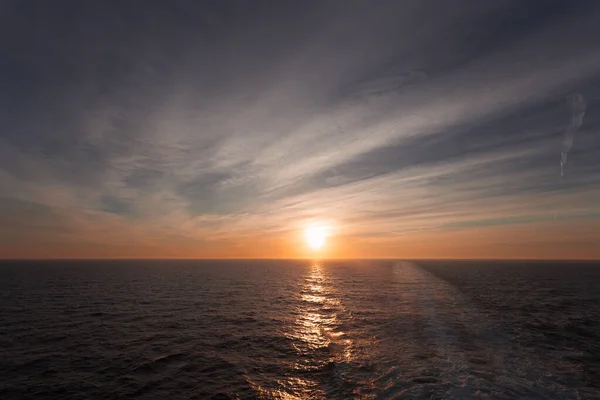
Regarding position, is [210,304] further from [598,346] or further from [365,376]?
Result: [598,346]

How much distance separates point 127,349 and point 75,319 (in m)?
19.3

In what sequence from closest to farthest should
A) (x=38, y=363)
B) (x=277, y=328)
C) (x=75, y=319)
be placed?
(x=38, y=363) < (x=277, y=328) < (x=75, y=319)

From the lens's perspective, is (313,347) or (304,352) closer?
(304,352)

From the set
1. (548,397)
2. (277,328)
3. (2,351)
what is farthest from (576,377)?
(2,351)

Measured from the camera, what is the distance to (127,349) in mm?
28828

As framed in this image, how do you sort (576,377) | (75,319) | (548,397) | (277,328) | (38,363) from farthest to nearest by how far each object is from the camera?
1. (75,319)
2. (277,328)
3. (38,363)
4. (576,377)
5. (548,397)

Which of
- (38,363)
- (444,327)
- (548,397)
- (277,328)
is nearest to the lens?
(548,397)

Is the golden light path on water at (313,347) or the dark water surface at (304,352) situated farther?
the golden light path on water at (313,347)

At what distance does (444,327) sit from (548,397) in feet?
53.7


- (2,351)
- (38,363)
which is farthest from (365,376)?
(2,351)

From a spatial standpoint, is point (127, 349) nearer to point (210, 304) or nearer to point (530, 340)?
point (210, 304)

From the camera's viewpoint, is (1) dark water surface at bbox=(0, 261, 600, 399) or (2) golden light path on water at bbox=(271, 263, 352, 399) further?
(2) golden light path on water at bbox=(271, 263, 352, 399)

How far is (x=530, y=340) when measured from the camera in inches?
1153

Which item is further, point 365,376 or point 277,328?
point 277,328
